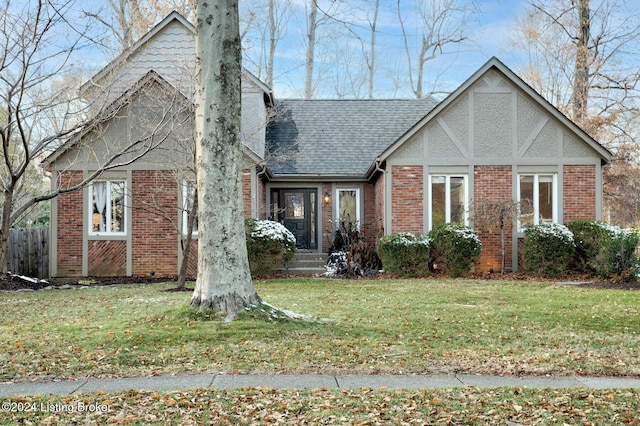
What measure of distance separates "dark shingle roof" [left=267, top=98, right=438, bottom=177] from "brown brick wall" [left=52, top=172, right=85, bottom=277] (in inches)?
237

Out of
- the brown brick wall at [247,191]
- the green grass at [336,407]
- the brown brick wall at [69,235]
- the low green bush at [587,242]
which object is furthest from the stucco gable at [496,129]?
the green grass at [336,407]

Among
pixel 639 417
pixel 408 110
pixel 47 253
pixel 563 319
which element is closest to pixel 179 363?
pixel 639 417

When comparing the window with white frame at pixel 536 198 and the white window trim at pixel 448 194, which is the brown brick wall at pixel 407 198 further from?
the window with white frame at pixel 536 198

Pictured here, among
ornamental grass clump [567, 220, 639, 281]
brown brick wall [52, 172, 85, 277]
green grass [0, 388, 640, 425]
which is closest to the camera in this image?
green grass [0, 388, 640, 425]

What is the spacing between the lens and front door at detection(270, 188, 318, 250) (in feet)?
68.5

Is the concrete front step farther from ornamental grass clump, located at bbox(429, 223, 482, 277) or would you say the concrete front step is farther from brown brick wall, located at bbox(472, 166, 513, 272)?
brown brick wall, located at bbox(472, 166, 513, 272)

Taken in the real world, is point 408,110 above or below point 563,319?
above

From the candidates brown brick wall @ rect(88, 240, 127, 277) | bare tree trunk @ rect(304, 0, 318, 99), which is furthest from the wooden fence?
bare tree trunk @ rect(304, 0, 318, 99)

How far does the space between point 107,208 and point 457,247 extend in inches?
392

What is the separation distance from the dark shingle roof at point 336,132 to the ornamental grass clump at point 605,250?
702cm

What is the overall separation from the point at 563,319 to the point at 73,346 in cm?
690

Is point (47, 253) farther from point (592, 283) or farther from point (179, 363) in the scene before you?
point (592, 283)

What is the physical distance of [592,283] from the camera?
14.5m

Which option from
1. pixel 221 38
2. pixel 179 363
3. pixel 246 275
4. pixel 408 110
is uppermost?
pixel 408 110
